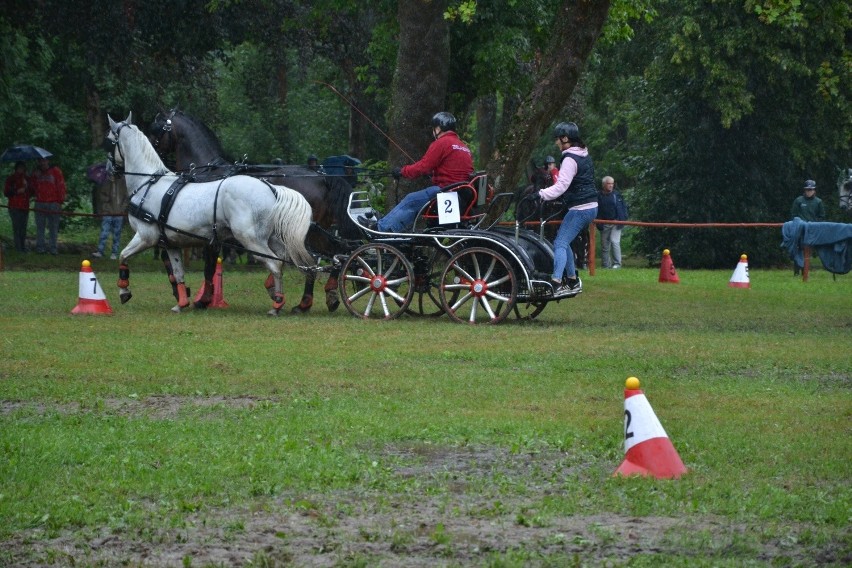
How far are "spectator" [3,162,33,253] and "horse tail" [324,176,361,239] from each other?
14.5m

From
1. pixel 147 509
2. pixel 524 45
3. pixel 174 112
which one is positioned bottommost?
pixel 147 509

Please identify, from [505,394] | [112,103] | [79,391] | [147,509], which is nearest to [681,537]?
[147,509]

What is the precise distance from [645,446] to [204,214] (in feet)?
35.0

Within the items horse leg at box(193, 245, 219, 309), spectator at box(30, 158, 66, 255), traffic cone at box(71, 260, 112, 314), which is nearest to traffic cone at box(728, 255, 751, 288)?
horse leg at box(193, 245, 219, 309)

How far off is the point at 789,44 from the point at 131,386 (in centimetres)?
2550

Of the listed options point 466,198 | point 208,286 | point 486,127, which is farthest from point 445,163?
point 486,127

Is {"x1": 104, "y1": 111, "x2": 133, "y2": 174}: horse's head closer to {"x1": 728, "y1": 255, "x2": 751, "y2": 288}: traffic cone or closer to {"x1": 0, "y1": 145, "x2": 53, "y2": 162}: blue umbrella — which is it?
{"x1": 728, "y1": 255, "x2": 751, "y2": 288}: traffic cone

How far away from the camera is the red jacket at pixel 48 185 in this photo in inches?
1242

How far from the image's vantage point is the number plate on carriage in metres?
16.4

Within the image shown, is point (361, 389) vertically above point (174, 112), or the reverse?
point (174, 112)

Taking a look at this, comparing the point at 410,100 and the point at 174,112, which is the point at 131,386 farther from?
the point at 410,100

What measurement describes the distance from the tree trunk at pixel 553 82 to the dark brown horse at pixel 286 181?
152 inches

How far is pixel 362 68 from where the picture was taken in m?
30.2

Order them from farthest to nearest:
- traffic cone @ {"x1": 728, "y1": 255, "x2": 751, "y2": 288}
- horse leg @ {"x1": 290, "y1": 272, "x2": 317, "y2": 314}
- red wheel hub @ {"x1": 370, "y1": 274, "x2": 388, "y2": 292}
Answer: traffic cone @ {"x1": 728, "y1": 255, "x2": 751, "y2": 288}
horse leg @ {"x1": 290, "y1": 272, "x2": 317, "y2": 314}
red wheel hub @ {"x1": 370, "y1": 274, "x2": 388, "y2": 292}
